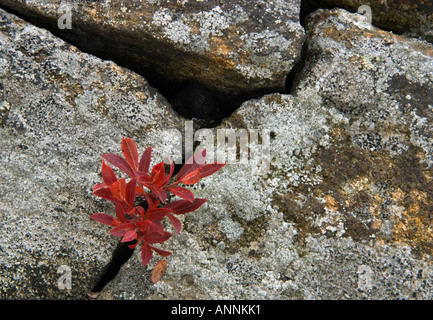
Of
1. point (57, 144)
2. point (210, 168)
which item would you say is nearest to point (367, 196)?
point (210, 168)

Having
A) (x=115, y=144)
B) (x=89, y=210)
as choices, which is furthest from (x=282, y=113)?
(x=89, y=210)

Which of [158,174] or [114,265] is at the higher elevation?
[158,174]

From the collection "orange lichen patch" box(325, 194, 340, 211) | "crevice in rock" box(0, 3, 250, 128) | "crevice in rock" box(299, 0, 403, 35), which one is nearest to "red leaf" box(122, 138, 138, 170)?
"crevice in rock" box(0, 3, 250, 128)

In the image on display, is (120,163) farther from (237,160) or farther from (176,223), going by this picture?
(237,160)

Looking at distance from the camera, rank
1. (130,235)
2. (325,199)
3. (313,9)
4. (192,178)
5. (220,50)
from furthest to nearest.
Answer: (313,9) < (220,50) < (325,199) < (192,178) < (130,235)

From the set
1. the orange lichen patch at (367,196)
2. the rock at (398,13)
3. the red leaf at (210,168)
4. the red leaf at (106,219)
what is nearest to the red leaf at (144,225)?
the red leaf at (106,219)

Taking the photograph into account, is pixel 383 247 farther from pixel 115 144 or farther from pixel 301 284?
pixel 115 144

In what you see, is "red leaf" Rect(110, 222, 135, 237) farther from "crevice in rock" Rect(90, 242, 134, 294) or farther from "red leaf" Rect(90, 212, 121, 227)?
"crevice in rock" Rect(90, 242, 134, 294)
